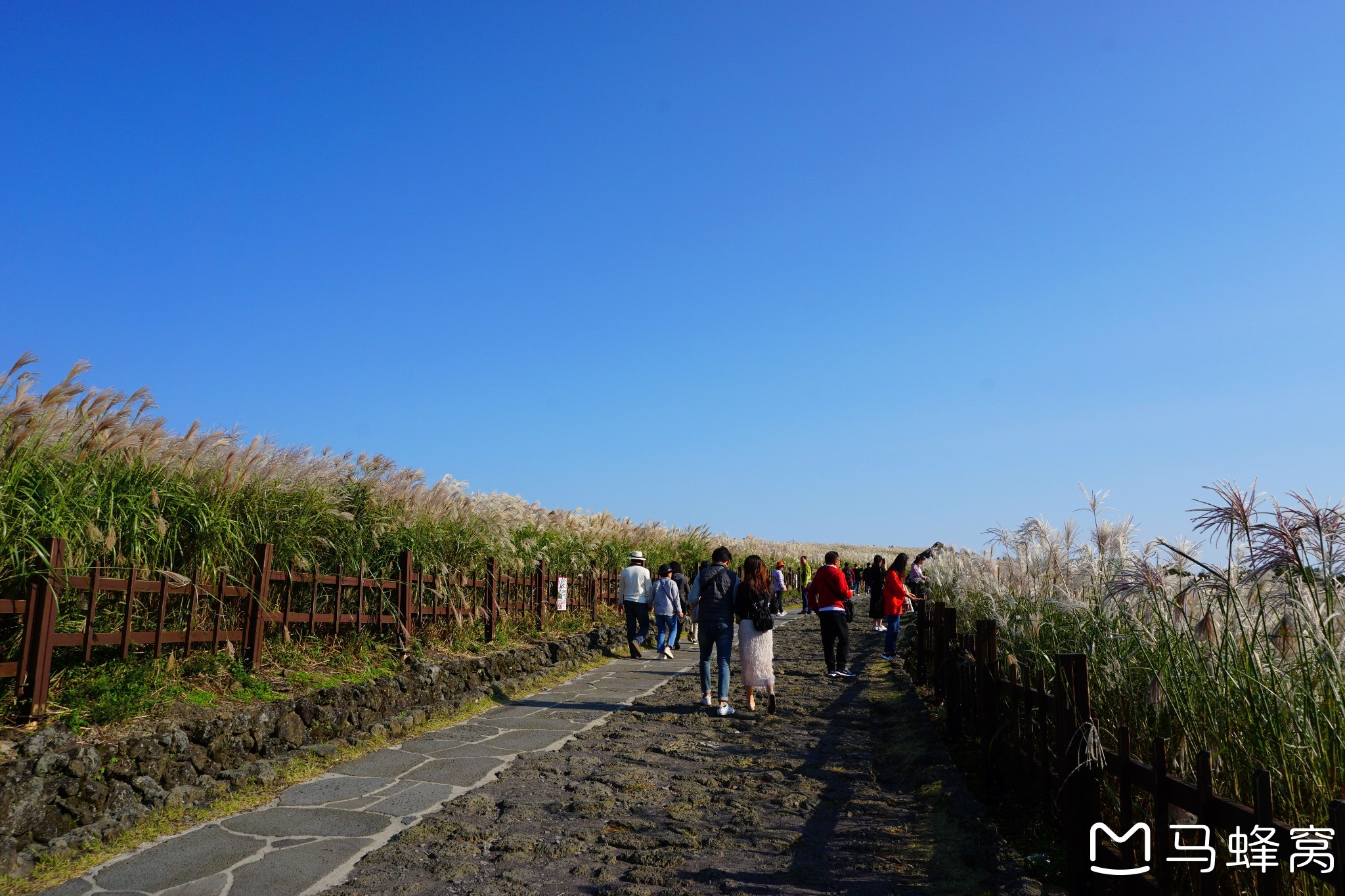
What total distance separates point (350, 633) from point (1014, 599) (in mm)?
6470

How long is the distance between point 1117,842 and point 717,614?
596 cm

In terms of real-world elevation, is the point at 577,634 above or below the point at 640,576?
below

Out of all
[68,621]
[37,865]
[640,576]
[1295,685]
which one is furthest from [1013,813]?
[640,576]

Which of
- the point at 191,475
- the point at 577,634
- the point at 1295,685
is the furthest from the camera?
the point at 577,634

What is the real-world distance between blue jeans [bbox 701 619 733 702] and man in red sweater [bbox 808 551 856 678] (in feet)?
9.68

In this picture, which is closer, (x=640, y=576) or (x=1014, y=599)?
(x=1014, y=599)

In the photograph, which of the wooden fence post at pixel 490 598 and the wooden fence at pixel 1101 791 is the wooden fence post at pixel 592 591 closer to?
the wooden fence post at pixel 490 598

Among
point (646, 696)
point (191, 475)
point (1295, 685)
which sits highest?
point (191, 475)

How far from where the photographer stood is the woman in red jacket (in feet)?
45.6

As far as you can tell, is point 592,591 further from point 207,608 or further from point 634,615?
point 207,608

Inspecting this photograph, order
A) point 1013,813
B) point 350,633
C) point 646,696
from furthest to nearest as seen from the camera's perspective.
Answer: point 646,696 < point 350,633 < point 1013,813

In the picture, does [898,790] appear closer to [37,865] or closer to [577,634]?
[37,865]

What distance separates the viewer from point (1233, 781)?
11.2 feet

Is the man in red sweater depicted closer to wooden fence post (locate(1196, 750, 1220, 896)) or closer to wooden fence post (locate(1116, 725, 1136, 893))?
wooden fence post (locate(1116, 725, 1136, 893))
